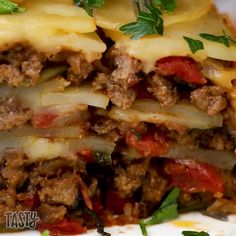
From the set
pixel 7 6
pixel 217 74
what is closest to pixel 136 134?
pixel 217 74

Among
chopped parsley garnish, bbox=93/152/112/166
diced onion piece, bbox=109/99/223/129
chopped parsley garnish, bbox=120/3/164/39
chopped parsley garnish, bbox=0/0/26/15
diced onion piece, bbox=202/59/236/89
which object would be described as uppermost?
chopped parsley garnish, bbox=0/0/26/15

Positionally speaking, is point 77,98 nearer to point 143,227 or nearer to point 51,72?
point 51,72

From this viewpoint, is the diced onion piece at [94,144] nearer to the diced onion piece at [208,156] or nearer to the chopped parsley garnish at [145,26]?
the diced onion piece at [208,156]

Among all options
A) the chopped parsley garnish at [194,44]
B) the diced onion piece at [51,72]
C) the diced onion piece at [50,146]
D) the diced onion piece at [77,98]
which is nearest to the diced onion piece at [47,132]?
the diced onion piece at [50,146]

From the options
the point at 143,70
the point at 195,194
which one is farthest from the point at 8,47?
the point at 195,194

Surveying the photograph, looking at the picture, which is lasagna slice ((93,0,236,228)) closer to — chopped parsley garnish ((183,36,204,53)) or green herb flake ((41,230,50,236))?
chopped parsley garnish ((183,36,204,53))

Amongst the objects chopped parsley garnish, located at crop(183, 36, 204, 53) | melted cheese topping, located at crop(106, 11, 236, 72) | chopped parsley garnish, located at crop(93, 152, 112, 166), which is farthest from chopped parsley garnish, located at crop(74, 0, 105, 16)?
chopped parsley garnish, located at crop(93, 152, 112, 166)
